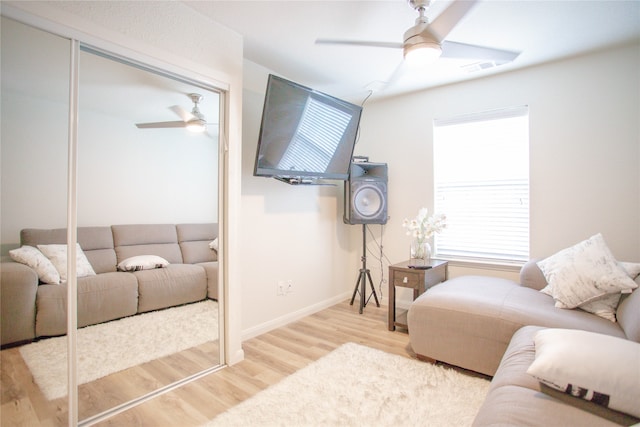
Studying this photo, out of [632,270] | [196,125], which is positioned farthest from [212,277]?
[632,270]

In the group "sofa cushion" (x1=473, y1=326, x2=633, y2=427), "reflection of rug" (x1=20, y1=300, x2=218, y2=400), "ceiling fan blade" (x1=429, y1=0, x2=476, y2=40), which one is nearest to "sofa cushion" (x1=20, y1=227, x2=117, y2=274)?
"reflection of rug" (x1=20, y1=300, x2=218, y2=400)

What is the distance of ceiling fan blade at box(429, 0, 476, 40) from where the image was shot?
4.67 ft

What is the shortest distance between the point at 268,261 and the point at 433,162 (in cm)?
197

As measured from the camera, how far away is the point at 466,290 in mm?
2320

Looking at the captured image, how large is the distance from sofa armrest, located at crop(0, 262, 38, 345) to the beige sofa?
6.55 feet

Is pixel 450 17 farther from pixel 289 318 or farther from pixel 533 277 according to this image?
pixel 289 318

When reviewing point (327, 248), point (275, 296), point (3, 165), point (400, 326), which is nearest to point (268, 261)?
point (275, 296)

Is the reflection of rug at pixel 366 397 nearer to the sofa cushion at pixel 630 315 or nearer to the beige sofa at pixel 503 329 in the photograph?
the beige sofa at pixel 503 329

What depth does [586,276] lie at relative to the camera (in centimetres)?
196

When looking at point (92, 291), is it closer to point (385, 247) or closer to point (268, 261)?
Result: point (268, 261)

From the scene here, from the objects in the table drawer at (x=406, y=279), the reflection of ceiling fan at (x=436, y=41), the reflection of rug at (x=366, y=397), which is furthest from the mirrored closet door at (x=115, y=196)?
the table drawer at (x=406, y=279)

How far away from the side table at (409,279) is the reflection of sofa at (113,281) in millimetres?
1545

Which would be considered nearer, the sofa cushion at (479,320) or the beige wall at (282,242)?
the sofa cushion at (479,320)

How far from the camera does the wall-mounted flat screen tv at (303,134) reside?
2.34 meters
